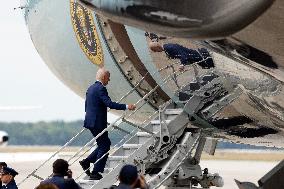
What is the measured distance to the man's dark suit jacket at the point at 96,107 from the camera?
12789 millimetres

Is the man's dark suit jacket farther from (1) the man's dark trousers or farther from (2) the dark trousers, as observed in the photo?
(2) the dark trousers

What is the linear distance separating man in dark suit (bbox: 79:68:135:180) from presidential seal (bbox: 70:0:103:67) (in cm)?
129

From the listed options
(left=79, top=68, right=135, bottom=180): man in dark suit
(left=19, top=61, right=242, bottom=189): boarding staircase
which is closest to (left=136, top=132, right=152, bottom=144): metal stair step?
(left=19, top=61, right=242, bottom=189): boarding staircase

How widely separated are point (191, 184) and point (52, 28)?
362 cm

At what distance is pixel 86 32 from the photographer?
14.3 meters

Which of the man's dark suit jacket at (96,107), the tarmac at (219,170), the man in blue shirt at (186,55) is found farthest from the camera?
the tarmac at (219,170)

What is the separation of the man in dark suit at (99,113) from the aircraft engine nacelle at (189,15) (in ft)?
20.6

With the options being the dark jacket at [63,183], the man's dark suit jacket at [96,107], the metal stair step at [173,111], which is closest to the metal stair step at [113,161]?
the man's dark suit jacket at [96,107]

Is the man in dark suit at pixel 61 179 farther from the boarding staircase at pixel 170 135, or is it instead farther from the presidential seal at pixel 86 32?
the presidential seal at pixel 86 32

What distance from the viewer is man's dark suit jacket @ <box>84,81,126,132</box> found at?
12789mm

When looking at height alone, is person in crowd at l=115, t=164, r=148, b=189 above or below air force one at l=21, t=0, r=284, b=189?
above

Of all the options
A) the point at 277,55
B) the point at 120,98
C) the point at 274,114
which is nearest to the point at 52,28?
the point at 120,98

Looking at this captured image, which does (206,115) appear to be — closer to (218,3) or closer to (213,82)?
(213,82)

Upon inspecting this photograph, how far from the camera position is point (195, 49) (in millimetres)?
12125
